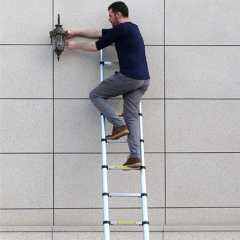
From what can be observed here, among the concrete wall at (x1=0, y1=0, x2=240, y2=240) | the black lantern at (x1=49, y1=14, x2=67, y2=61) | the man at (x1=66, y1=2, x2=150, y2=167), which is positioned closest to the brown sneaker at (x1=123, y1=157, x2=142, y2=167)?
the man at (x1=66, y1=2, x2=150, y2=167)

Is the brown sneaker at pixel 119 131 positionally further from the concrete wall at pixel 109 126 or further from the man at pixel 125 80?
the concrete wall at pixel 109 126

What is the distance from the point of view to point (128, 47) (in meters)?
5.64

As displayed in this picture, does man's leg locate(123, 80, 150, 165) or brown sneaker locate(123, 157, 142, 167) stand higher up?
man's leg locate(123, 80, 150, 165)

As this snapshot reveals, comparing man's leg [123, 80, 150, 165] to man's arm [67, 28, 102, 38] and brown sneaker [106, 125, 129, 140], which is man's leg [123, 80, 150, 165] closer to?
brown sneaker [106, 125, 129, 140]

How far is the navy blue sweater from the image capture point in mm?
5613

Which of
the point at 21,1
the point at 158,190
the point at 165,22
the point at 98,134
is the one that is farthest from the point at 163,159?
the point at 21,1

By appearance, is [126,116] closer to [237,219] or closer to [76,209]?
[76,209]

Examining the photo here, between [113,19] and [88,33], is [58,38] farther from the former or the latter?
[113,19]

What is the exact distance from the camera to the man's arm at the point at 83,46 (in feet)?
19.0

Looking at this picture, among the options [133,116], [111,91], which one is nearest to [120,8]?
[111,91]

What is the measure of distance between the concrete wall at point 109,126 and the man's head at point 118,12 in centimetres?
34

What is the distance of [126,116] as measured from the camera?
5.69 m

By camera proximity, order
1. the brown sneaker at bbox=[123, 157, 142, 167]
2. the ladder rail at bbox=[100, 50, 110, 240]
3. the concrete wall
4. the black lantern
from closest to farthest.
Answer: the ladder rail at bbox=[100, 50, 110, 240], the brown sneaker at bbox=[123, 157, 142, 167], the black lantern, the concrete wall

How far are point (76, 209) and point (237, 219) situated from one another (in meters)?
1.64
